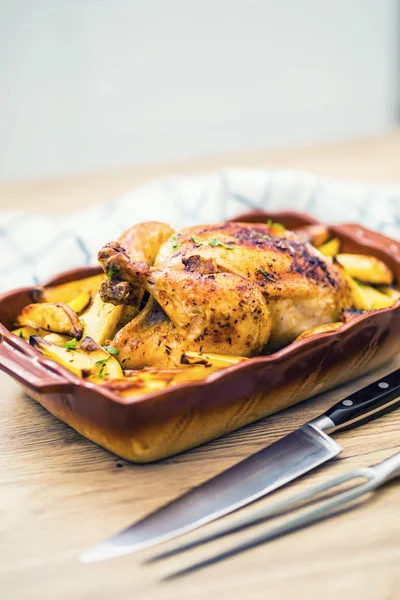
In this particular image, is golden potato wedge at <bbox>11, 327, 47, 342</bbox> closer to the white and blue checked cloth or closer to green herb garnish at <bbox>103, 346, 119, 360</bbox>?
green herb garnish at <bbox>103, 346, 119, 360</bbox>

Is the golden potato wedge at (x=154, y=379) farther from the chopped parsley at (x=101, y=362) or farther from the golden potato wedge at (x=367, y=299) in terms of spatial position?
the golden potato wedge at (x=367, y=299)

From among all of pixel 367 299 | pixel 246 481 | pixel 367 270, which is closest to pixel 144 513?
pixel 246 481

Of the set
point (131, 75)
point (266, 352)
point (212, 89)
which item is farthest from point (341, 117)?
point (266, 352)

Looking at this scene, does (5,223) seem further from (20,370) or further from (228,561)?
(228,561)

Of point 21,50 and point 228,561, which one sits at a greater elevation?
point 21,50

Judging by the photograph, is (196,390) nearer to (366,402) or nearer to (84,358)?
(84,358)

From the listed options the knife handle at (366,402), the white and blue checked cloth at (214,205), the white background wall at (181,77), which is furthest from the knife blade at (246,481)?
the white background wall at (181,77)

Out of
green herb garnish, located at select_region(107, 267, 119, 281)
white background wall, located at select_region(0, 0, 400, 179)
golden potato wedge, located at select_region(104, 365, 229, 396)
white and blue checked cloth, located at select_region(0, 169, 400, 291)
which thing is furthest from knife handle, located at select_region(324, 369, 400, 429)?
white background wall, located at select_region(0, 0, 400, 179)
